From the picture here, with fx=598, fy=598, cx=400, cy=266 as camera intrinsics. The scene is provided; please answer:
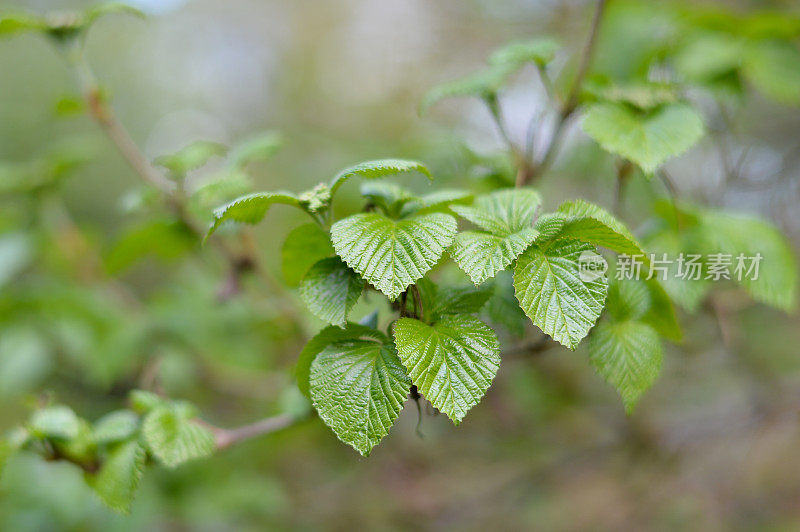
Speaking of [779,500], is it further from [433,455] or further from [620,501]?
[433,455]

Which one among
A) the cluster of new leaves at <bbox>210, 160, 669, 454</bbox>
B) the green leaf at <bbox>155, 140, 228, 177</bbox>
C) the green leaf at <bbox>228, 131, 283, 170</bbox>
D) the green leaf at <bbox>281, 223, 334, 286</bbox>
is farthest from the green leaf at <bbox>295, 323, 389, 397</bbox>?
the green leaf at <bbox>155, 140, 228, 177</bbox>

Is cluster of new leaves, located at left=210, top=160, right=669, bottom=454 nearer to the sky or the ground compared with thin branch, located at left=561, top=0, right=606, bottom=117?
nearer to the ground

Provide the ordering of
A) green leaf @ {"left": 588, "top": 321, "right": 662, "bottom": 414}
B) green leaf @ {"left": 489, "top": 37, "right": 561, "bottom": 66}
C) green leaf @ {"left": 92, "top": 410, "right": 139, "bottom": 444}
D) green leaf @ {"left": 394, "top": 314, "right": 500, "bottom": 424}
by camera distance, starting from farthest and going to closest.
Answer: green leaf @ {"left": 489, "top": 37, "right": 561, "bottom": 66}
green leaf @ {"left": 92, "top": 410, "right": 139, "bottom": 444}
green leaf @ {"left": 588, "top": 321, "right": 662, "bottom": 414}
green leaf @ {"left": 394, "top": 314, "right": 500, "bottom": 424}

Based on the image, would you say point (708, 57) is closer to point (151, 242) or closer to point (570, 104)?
point (570, 104)

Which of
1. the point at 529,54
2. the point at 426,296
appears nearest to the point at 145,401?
the point at 426,296

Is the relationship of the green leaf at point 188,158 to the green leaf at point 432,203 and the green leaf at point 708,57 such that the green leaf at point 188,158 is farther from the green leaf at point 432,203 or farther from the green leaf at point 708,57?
the green leaf at point 708,57

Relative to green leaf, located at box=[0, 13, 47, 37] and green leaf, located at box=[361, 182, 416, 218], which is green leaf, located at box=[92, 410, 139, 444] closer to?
green leaf, located at box=[361, 182, 416, 218]
